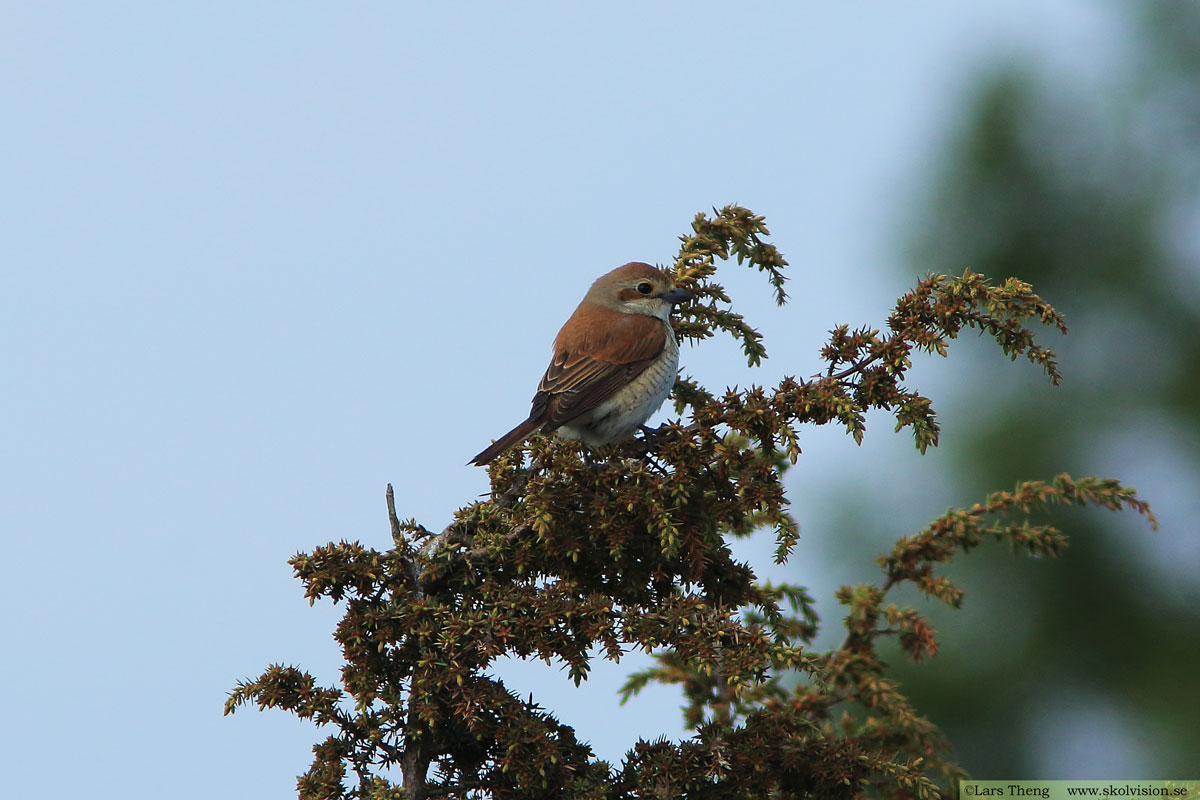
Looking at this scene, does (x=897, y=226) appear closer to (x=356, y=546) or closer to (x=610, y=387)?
(x=610, y=387)

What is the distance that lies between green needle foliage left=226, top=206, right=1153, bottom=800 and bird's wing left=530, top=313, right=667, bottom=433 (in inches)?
35.5

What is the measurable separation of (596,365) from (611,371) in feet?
0.48

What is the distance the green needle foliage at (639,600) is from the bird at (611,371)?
90cm

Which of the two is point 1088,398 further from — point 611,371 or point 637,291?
point 611,371

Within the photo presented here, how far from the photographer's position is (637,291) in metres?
5.56

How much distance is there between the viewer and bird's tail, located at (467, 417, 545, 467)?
395 centimetres

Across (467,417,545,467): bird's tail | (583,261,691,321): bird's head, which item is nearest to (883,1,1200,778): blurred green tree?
(583,261,691,321): bird's head

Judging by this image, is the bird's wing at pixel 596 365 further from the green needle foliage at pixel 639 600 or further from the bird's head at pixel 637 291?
the green needle foliage at pixel 639 600

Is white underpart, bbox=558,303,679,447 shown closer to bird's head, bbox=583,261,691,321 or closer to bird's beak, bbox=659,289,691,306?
bird's beak, bbox=659,289,691,306

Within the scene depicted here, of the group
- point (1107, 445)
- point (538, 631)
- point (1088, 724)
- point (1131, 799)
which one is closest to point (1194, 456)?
point (1107, 445)

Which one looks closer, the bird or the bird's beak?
the bird's beak

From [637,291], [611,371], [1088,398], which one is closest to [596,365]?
[611,371]

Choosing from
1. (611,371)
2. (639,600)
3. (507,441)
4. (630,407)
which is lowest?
(639,600)

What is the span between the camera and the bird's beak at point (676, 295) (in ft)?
14.4
